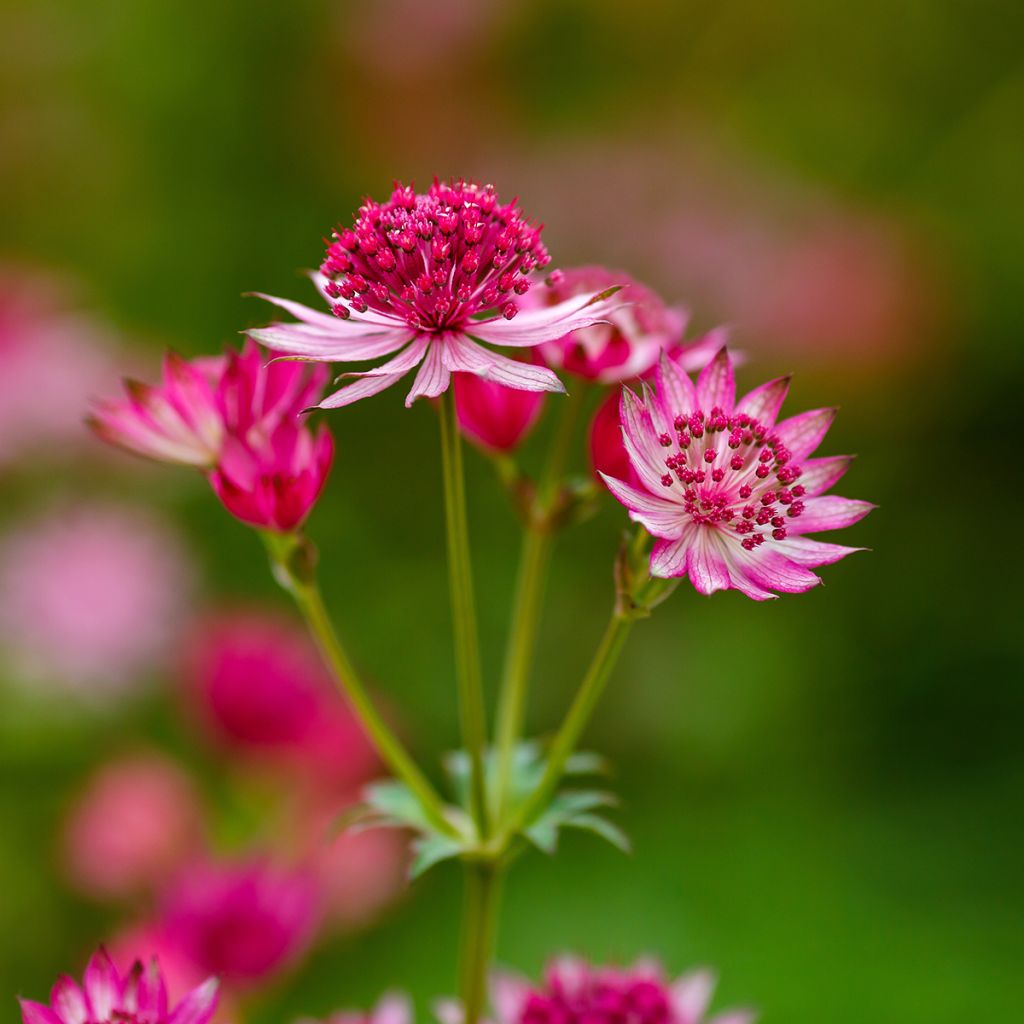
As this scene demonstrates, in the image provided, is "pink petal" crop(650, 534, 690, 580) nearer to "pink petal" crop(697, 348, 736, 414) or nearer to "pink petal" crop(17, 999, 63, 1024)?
"pink petal" crop(697, 348, 736, 414)

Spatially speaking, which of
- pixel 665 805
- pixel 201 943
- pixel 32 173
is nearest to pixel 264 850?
pixel 201 943

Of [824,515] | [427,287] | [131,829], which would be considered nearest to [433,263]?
[427,287]

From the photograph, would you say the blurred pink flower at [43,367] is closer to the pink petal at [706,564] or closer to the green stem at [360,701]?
the green stem at [360,701]

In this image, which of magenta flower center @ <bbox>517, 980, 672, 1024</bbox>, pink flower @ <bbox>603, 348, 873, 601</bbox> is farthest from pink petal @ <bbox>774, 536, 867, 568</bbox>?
magenta flower center @ <bbox>517, 980, 672, 1024</bbox>

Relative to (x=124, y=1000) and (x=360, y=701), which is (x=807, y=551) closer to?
(x=360, y=701)

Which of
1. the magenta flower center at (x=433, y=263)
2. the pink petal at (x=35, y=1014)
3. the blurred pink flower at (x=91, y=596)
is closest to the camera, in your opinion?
the pink petal at (x=35, y=1014)

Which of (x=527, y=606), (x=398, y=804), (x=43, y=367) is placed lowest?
(x=398, y=804)

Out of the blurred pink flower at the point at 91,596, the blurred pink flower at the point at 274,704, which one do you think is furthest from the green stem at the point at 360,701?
the blurred pink flower at the point at 91,596
